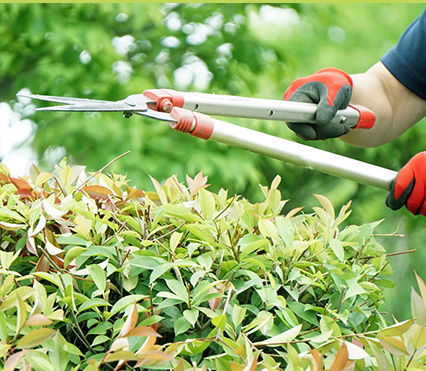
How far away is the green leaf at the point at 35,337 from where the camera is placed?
0.97m

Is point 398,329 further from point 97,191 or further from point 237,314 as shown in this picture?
point 97,191

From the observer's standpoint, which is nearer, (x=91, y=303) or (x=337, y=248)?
(x=91, y=303)

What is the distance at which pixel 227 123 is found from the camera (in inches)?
70.7

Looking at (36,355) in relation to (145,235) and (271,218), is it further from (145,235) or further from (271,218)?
(271,218)

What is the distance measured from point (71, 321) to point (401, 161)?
5.12 metres

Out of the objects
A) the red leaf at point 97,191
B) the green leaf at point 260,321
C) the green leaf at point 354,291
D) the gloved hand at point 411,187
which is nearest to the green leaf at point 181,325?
the green leaf at point 260,321

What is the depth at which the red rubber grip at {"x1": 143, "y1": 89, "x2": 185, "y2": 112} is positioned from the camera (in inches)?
71.9

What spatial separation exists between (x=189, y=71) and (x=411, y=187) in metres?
3.23

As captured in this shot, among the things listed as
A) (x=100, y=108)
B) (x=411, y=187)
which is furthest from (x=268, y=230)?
(x=411, y=187)

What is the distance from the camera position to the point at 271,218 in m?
1.51

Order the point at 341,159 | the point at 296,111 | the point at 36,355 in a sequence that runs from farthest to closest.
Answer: the point at 296,111, the point at 341,159, the point at 36,355

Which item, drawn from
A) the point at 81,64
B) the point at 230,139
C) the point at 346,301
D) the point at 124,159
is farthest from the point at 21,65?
the point at 346,301

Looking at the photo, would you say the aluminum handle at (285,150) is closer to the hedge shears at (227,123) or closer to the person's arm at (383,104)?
the hedge shears at (227,123)

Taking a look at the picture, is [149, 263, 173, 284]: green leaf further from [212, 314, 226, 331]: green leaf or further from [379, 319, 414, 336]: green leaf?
[379, 319, 414, 336]: green leaf
